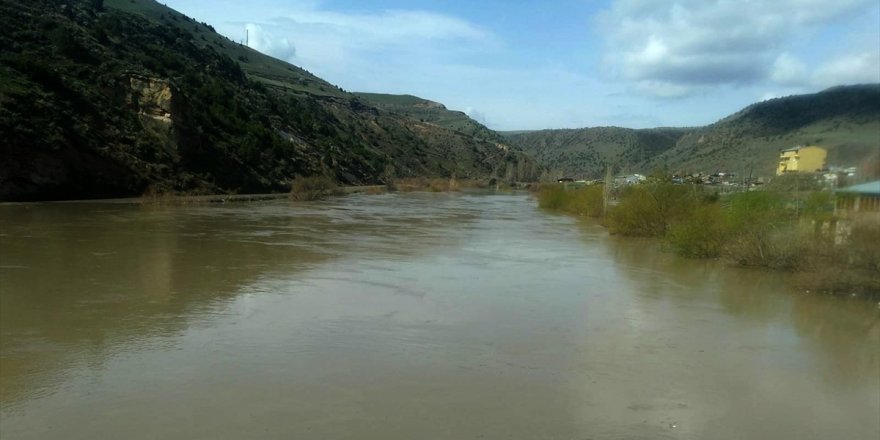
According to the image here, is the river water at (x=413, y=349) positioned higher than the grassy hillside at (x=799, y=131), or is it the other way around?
the grassy hillside at (x=799, y=131)

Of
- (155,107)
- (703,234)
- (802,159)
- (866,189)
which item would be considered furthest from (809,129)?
(155,107)

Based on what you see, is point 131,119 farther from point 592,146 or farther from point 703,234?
point 592,146

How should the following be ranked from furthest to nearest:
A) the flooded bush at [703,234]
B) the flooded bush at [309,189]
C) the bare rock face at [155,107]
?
the flooded bush at [309,189] → the bare rock face at [155,107] → the flooded bush at [703,234]

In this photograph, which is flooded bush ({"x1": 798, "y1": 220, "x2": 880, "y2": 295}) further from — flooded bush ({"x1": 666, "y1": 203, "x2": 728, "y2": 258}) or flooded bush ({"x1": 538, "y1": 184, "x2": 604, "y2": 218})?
flooded bush ({"x1": 538, "y1": 184, "x2": 604, "y2": 218})

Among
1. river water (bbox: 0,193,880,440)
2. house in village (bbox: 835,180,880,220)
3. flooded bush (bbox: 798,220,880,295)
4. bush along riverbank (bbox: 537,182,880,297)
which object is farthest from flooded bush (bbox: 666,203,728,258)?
house in village (bbox: 835,180,880,220)

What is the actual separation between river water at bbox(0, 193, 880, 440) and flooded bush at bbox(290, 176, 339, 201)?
2818cm

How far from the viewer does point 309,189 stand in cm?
4897

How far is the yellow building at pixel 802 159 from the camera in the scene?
10.9m

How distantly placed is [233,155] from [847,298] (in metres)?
43.5

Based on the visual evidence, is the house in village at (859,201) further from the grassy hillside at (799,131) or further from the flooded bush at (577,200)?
the flooded bush at (577,200)

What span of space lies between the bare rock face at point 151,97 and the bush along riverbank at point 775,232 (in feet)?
102

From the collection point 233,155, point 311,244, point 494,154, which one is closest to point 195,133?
point 233,155

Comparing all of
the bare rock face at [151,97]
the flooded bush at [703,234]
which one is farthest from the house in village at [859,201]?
the bare rock face at [151,97]

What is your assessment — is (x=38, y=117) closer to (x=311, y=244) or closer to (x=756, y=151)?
(x=311, y=244)
